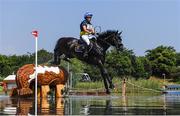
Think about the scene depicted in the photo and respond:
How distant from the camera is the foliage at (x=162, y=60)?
83488 mm

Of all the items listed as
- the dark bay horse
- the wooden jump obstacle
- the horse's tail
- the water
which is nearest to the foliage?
the wooden jump obstacle

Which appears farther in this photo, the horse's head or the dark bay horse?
the horse's head

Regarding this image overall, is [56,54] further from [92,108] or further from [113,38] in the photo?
[92,108]

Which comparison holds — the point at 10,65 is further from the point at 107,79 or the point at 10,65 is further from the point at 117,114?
the point at 117,114

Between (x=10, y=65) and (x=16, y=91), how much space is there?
64373mm

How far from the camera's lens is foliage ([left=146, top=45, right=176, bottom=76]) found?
83.5 m

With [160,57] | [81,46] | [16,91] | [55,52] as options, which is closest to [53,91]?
[16,91]

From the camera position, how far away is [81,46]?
19.6 metres

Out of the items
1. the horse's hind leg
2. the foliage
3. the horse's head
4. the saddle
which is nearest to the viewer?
the saddle

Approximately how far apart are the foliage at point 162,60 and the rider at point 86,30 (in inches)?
2534

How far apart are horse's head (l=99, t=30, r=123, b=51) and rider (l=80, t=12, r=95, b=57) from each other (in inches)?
23.8

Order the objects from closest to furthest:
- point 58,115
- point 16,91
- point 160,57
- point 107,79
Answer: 1. point 58,115
2. point 107,79
3. point 16,91
4. point 160,57

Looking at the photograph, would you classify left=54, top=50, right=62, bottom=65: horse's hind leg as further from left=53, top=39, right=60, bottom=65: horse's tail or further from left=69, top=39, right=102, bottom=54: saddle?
left=69, top=39, right=102, bottom=54: saddle

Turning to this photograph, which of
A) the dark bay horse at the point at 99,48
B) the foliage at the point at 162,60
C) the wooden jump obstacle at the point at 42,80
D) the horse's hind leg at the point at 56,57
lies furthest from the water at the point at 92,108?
the foliage at the point at 162,60
